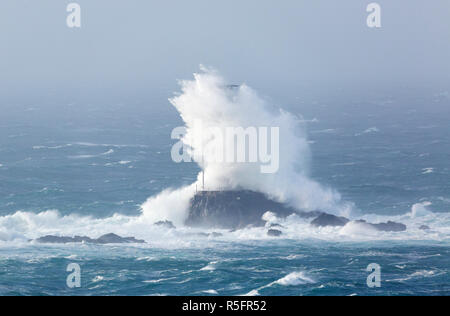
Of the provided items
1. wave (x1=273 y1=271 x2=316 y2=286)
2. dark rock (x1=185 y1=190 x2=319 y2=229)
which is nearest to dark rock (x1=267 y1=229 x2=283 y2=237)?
dark rock (x1=185 y1=190 x2=319 y2=229)

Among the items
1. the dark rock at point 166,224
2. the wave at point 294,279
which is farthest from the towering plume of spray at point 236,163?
the wave at point 294,279

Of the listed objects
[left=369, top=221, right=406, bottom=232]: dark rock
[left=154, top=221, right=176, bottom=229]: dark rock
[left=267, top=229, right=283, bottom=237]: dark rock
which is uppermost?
[left=154, top=221, right=176, bottom=229]: dark rock

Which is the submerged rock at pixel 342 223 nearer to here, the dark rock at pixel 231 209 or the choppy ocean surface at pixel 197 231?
the choppy ocean surface at pixel 197 231

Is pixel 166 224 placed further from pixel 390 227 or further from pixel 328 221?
pixel 390 227

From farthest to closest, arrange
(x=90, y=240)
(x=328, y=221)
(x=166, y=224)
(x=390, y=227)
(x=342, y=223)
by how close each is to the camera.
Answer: (x=166, y=224), (x=328, y=221), (x=342, y=223), (x=390, y=227), (x=90, y=240)

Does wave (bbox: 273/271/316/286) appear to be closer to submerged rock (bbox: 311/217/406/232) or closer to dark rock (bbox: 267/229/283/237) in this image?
dark rock (bbox: 267/229/283/237)

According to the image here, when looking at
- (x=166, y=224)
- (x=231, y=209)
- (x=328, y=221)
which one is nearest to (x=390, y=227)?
(x=328, y=221)

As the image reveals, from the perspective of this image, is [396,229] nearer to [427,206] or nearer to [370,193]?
[427,206]
